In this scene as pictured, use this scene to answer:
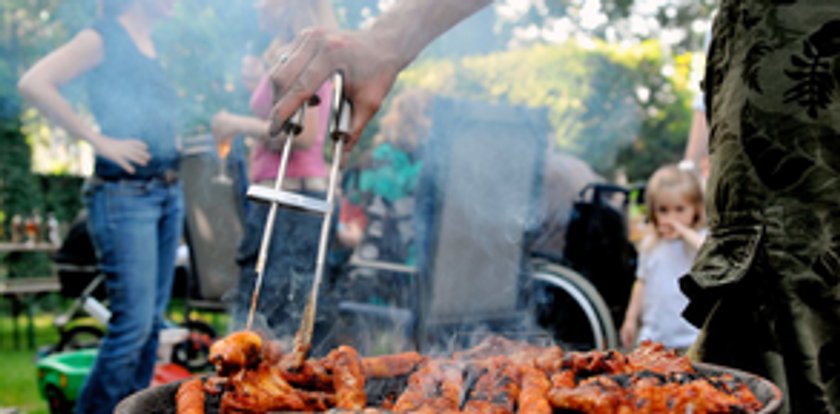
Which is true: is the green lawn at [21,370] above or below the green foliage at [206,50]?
below

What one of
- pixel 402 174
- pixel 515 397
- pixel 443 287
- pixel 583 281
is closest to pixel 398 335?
→ pixel 443 287

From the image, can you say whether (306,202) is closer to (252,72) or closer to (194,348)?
(252,72)

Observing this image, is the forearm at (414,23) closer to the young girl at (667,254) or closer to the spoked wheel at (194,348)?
the young girl at (667,254)

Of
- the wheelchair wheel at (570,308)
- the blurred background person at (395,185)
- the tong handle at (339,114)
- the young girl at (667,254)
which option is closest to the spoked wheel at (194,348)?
the blurred background person at (395,185)

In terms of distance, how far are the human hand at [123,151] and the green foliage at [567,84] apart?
5.75m

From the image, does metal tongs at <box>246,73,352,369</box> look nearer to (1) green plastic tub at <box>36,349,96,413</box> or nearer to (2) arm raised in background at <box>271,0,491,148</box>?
(2) arm raised in background at <box>271,0,491,148</box>

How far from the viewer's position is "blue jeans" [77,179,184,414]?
11.3 ft

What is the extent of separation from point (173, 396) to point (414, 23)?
0.95 metres

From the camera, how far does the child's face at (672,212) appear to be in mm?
4152

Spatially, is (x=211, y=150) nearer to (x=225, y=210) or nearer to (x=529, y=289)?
(x=225, y=210)

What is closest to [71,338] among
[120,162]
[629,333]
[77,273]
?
[77,273]

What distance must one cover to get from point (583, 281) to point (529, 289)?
0.41 m

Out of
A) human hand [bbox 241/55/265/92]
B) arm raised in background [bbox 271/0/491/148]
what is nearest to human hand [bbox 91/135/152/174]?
human hand [bbox 241/55/265/92]

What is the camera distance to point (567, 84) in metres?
9.57
